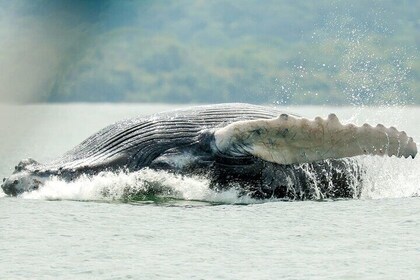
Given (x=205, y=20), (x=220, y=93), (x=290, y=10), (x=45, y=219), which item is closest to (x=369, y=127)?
(x=45, y=219)

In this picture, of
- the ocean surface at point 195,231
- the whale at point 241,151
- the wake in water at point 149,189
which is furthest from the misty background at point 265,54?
the ocean surface at point 195,231

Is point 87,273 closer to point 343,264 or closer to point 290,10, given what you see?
point 343,264

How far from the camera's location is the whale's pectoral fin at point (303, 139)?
13781 millimetres

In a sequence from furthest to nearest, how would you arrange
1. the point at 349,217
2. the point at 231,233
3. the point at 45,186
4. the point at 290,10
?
the point at 290,10 < the point at 45,186 < the point at 349,217 < the point at 231,233

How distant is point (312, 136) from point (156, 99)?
12015 cm

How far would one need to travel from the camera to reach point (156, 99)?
133625mm

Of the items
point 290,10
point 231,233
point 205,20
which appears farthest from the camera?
point 205,20

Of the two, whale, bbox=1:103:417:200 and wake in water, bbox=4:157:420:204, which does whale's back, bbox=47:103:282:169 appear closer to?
whale, bbox=1:103:417:200

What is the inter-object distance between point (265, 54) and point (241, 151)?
442 ft

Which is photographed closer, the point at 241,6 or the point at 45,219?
the point at 45,219

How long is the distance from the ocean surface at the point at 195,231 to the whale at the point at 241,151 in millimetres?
174

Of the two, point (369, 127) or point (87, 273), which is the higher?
point (369, 127)

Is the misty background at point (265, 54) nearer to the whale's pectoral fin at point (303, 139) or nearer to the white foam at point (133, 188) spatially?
the white foam at point (133, 188)

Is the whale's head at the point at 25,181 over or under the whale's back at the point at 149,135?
under
